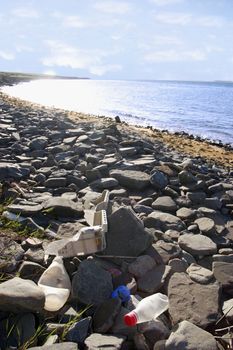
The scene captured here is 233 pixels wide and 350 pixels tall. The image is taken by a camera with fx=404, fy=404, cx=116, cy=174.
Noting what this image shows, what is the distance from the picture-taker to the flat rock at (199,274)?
4660mm

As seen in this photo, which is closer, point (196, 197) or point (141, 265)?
point (141, 265)

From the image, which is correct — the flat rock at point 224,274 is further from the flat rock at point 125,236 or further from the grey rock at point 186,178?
the grey rock at point 186,178

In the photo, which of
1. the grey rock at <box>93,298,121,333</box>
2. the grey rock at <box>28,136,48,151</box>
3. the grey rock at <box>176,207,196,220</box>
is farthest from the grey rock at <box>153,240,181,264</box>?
the grey rock at <box>28,136,48,151</box>

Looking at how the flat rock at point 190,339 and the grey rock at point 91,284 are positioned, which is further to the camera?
the grey rock at point 91,284

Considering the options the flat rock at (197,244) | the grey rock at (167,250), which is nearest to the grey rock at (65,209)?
the grey rock at (167,250)

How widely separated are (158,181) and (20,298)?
4.85 m

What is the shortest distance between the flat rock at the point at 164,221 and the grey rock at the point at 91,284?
2024mm

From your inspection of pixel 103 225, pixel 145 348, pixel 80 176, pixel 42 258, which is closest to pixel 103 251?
pixel 103 225

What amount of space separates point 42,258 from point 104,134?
7.77m

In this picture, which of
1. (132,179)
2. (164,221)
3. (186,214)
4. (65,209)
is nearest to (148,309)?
(164,221)

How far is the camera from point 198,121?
3378cm

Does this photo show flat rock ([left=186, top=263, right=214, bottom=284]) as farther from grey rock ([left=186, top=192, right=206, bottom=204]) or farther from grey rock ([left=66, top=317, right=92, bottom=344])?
grey rock ([left=186, top=192, right=206, bottom=204])

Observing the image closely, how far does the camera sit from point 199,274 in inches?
187

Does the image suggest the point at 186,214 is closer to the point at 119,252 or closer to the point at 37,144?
the point at 119,252
